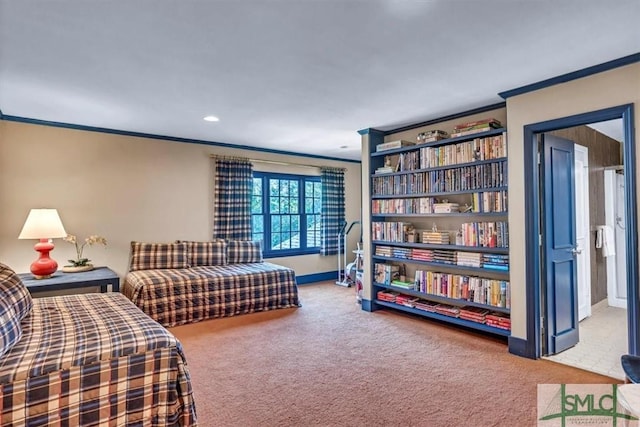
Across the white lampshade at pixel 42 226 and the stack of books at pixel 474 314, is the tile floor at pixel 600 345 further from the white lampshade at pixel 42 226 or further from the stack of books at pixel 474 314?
the white lampshade at pixel 42 226

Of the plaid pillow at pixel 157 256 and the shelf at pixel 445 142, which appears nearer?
the shelf at pixel 445 142

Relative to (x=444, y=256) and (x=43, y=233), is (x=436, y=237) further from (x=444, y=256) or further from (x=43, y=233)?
(x=43, y=233)

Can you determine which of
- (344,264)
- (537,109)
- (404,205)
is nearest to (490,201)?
(537,109)

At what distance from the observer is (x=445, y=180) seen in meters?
3.70

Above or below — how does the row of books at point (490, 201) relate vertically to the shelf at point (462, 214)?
above

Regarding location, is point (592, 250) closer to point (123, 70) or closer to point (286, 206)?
point (286, 206)

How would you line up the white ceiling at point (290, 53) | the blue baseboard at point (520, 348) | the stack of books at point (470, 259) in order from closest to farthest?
the white ceiling at point (290, 53)
the blue baseboard at point (520, 348)
the stack of books at point (470, 259)

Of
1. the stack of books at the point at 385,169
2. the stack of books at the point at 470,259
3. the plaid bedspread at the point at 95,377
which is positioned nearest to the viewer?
the plaid bedspread at the point at 95,377

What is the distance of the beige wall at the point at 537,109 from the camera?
8.08 ft

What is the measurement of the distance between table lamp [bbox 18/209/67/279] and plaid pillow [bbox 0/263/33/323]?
1.27 metres

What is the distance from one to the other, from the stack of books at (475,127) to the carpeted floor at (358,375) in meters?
2.04

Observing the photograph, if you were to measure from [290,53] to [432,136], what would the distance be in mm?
2080

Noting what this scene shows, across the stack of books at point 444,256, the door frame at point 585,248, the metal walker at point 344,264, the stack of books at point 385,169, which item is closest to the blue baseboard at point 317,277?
the metal walker at point 344,264

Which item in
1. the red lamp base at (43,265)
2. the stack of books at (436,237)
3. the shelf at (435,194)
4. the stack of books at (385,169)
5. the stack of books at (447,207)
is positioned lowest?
the red lamp base at (43,265)
